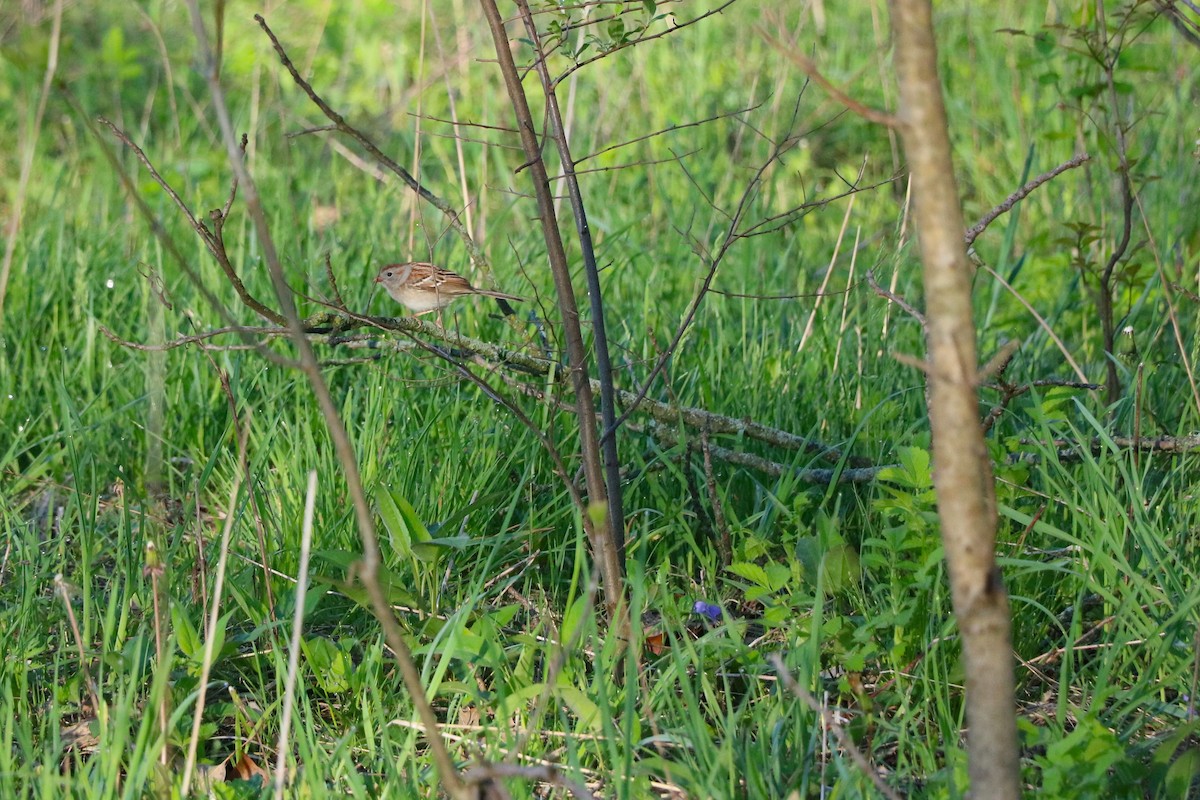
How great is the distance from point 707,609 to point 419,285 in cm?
171

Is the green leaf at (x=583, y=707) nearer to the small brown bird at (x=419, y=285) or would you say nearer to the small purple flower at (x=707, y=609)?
the small purple flower at (x=707, y=609)

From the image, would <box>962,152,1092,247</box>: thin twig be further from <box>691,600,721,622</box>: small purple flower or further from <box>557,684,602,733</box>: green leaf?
<box>557,684,602,733</box>: green leaf

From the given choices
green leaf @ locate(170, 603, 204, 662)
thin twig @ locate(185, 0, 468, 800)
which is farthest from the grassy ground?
thin twig @ locate(185, 0, 468, 800)

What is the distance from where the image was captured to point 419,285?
148 inches

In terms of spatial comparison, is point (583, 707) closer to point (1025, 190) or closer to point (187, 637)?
point (187, 637)

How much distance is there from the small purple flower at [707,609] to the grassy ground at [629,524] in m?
0.07

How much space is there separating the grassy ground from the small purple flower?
67 mm

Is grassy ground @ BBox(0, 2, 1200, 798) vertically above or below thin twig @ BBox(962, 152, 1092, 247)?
below

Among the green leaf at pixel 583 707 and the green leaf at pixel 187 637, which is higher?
the green leaf at pixel 187 637

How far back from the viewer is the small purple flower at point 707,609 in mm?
2451

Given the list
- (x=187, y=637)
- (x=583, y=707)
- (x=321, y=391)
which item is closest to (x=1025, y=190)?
(x=583, y=707)

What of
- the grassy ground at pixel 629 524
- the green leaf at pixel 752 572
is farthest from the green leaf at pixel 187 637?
the green leaf at pixel 752 572

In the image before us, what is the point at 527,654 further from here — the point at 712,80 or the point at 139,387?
the point at 712,80

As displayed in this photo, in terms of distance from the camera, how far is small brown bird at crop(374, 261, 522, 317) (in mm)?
3674
